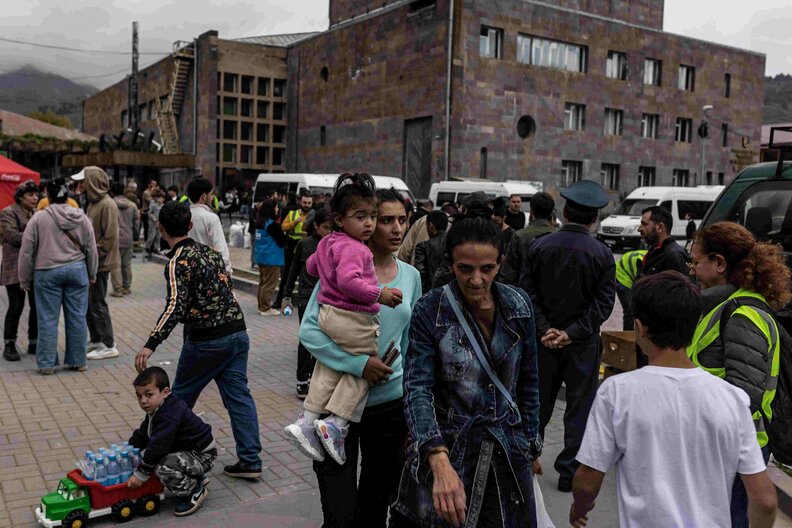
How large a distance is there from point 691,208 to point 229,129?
25686mm

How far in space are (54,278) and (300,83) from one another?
115 feet

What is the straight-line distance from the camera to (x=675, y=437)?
2.29 m

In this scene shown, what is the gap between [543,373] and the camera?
16.5 feet

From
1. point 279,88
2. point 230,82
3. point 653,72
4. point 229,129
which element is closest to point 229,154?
point 229,129

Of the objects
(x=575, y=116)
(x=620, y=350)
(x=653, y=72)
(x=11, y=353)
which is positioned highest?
(x=653, y=72)

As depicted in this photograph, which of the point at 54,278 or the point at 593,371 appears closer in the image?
the point at 593,371

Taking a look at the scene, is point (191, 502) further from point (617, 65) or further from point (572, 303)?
point (617, 65)

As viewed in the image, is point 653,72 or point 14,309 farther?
point 653,72

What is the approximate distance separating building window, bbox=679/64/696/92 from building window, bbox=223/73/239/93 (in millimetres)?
23511

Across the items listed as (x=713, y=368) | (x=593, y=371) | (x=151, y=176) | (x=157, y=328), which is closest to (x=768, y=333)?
(x=713, y=368)

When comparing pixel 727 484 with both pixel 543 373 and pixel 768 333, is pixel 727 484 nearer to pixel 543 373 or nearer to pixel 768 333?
pixel 768 333

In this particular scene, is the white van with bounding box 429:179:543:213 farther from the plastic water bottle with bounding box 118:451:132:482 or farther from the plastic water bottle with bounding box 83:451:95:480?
the plastic water bottle with bounding box 83:451:95:480

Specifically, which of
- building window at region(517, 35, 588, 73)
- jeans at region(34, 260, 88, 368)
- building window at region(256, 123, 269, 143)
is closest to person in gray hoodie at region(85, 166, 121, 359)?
jeans at region(34, 260, 88, 368)

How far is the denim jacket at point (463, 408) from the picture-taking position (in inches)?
104
